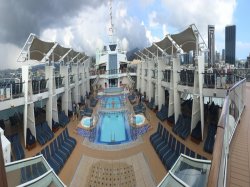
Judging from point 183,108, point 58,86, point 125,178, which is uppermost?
point 58,86

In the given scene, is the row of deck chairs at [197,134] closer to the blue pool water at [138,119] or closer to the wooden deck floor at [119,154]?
the wooden deck floor at [119,154]

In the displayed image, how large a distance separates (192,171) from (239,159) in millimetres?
703

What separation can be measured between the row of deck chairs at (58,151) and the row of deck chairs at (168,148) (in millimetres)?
3635

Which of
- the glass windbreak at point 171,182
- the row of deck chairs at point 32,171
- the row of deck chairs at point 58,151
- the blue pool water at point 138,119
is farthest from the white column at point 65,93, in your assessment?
the glass windbreak at point 171,182

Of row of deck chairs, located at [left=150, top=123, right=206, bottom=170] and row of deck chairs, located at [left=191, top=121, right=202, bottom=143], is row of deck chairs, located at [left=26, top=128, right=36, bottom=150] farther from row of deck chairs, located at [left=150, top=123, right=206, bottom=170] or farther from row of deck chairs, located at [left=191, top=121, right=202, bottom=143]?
row of deck chairs, located at [left=191, top=121, right=202, bottom=143]

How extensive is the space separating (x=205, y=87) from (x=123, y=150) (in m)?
4.50

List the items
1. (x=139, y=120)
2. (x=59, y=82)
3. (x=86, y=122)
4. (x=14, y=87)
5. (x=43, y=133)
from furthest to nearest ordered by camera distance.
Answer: (x=59, y=82), (x=86, y=122), (x=139, y=120), (x=43, y=133), (x=14, y=87)

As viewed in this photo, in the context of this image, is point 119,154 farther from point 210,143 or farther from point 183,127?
point 210,143

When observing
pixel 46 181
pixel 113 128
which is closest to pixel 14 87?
pixel 46 181

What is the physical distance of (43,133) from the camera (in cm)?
1184

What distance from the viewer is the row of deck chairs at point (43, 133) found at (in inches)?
435

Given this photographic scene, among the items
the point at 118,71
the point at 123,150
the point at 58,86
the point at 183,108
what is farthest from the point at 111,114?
the point at 118,71

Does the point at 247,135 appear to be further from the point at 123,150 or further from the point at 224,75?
the point at 123,150

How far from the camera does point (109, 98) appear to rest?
2742 centimetres
